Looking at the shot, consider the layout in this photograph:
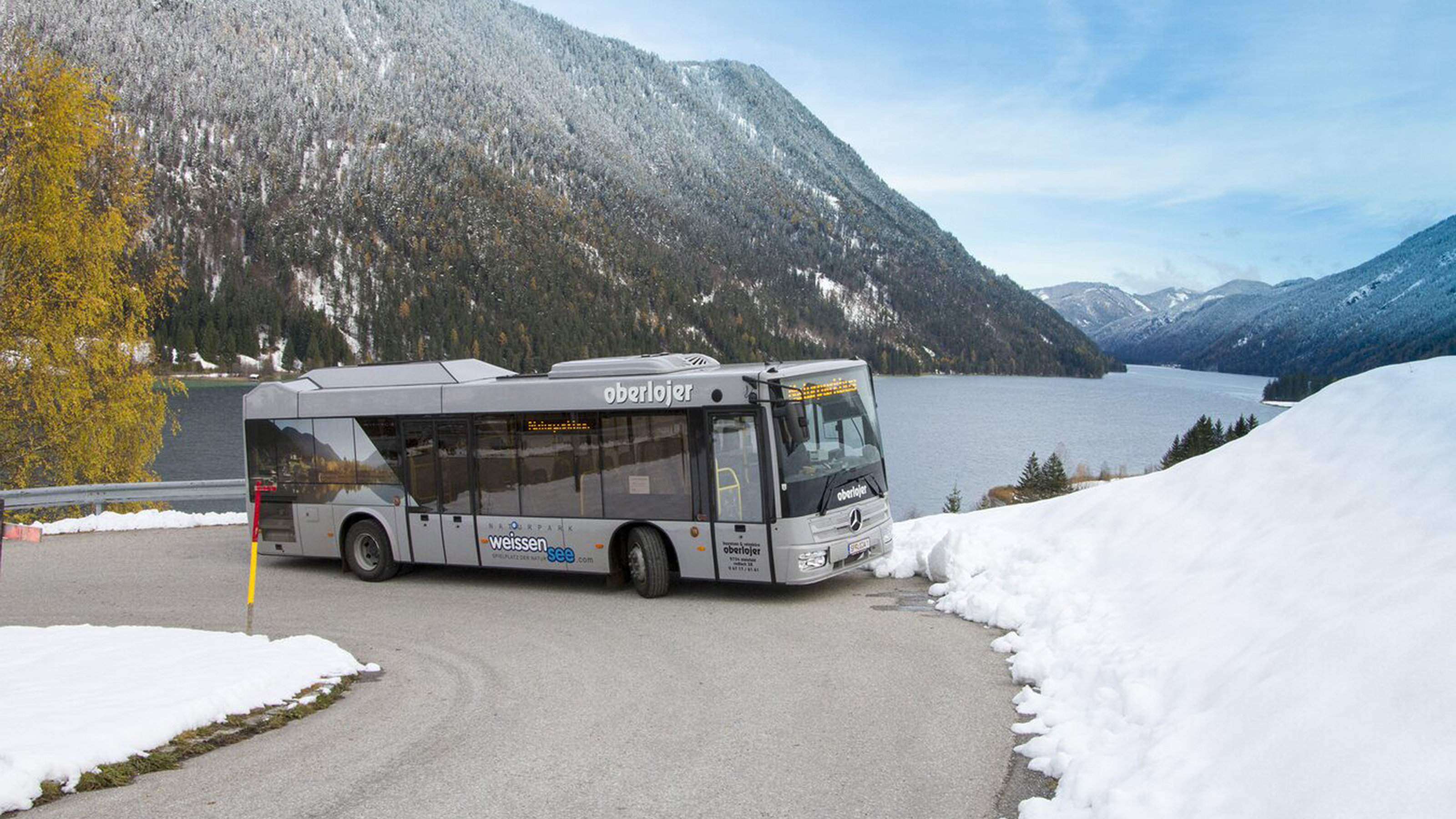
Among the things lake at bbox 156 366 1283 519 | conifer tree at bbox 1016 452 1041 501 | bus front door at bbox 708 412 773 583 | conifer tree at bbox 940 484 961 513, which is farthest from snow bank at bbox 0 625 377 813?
conifer tree at bbox 1016 452 1041 501

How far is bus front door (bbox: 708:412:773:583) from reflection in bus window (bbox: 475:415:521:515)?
296cm

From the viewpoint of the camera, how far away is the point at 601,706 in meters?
8.10

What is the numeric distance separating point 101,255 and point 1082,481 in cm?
6225

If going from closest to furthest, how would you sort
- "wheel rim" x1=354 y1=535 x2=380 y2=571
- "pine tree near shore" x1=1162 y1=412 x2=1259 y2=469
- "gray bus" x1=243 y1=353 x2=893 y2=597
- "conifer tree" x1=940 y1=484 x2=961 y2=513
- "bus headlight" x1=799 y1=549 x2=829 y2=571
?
"bus headlight" x1=799 y1=549 x2=829 y2=571
"gray bus" x1=243 y1=353 x2=893 y2=597
"wheel rim" x1=354 y1=535 x2=380 y2=571
"conifer tree" x1=940 y1=484 x2=961 y2=513
"pine tree near shore" x1=1162 y1=412 x2=1259 y2=469

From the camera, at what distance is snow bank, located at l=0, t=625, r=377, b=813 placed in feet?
20.5

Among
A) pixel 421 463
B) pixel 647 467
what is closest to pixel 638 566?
pixel 647 467

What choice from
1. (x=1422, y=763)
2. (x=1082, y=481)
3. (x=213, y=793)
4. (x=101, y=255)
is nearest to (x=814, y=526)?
(x=213, y=793)

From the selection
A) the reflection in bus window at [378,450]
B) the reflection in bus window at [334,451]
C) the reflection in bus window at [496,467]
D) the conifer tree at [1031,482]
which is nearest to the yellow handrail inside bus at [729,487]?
the reflection in bus window at [496,467]

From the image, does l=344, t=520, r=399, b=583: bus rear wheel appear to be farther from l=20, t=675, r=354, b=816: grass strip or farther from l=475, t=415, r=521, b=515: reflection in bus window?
l=20, t=675, r=354, b=816: grass strip

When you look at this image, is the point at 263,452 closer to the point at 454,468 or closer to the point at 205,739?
the point at 454,468

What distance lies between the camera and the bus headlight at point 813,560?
11.9 metres

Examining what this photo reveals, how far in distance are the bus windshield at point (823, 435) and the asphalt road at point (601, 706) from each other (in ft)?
4.42

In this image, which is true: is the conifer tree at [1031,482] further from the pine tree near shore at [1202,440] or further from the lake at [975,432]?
the pine tree near shore at [1202,440]

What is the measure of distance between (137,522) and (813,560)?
1419cm
